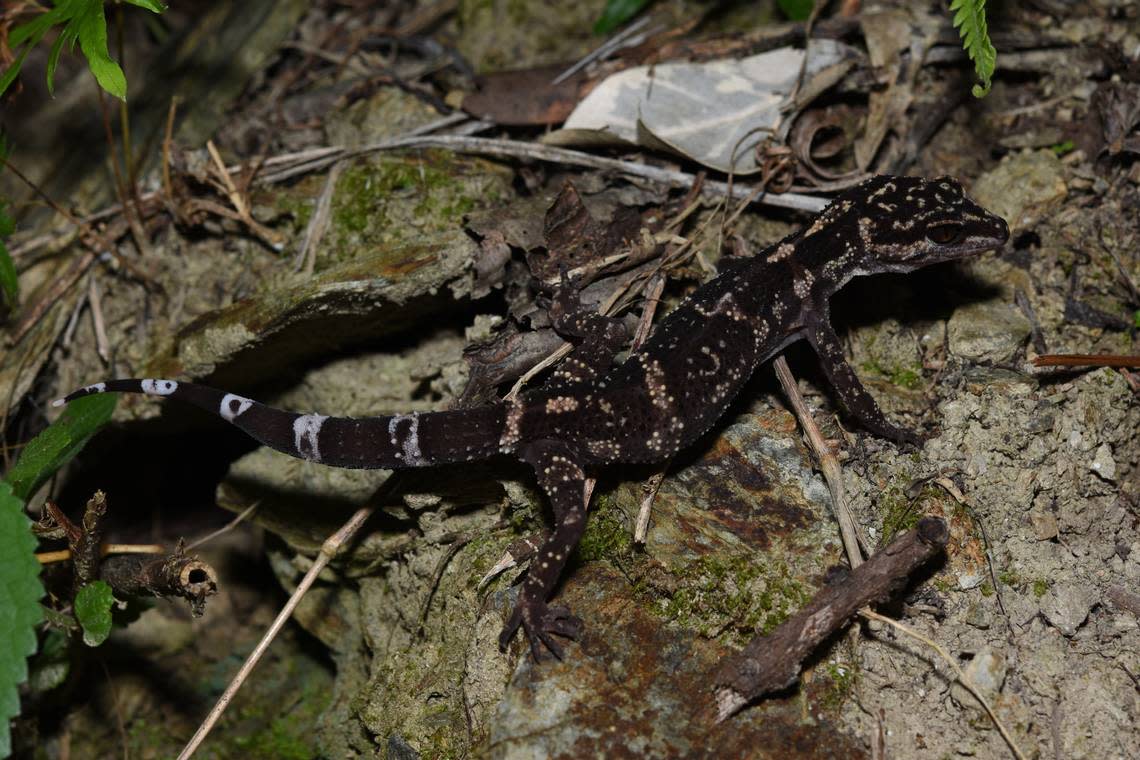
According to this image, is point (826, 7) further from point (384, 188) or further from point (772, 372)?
point (384, 188)

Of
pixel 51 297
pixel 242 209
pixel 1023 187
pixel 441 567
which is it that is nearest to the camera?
pixel 441 567

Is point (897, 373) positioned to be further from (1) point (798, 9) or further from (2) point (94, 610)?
(2) point (94, 610)

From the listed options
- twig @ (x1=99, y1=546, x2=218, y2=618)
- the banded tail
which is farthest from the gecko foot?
twig @ (x1=99, y1=546, x2=218, y2=618)

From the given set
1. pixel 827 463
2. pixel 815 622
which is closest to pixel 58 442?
pixel 815 622

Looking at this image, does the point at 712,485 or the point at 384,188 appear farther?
the point at 384,188

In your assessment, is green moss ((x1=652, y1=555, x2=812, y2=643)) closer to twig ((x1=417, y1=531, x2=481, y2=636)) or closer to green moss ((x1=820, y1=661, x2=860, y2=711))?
green moss ((x1=820, y1=661, x2=860, y2=711))

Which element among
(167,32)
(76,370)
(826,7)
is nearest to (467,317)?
(76,370)
